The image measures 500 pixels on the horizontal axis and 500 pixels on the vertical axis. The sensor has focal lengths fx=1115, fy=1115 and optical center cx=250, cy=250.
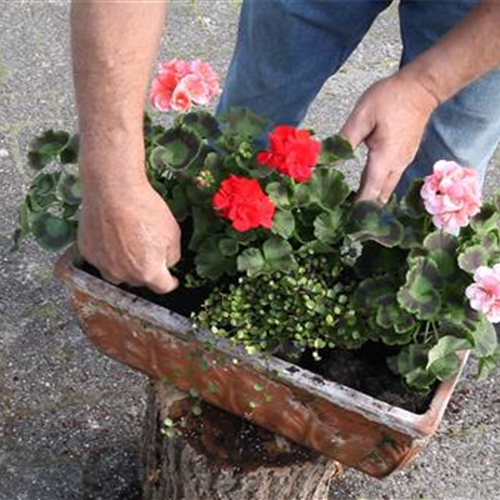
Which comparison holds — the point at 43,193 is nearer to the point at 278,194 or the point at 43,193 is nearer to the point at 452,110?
the point at 278,194

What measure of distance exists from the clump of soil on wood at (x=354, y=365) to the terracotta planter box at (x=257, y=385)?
52 mm

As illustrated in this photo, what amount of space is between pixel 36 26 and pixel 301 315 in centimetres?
214

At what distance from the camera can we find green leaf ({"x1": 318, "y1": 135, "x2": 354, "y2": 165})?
5.61 feet

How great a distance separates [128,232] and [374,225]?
1.32ft

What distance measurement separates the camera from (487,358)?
1.73 metres

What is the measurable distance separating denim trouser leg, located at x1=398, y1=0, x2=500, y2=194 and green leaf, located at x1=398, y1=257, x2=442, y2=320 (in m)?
0.54

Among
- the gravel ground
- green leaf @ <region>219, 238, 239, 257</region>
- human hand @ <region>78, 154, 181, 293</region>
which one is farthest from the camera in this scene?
the gravel ground

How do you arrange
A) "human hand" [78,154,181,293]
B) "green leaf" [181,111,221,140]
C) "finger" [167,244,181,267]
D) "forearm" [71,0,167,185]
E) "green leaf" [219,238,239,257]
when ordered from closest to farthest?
"forearm" [71,0,167,185], "human hand" [78,154,181,293], "finger" [167,244,181,267], "green leaf" [219,238,239,257], "green leaf" [181,111,221,140]

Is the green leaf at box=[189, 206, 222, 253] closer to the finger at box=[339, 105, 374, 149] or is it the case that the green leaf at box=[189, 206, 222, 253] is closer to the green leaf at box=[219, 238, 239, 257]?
the green leaf at box=[219, 238, 239, 257]

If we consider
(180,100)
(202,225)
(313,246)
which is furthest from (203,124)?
(313,246)

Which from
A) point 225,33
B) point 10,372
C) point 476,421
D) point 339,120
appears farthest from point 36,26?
point 476,421

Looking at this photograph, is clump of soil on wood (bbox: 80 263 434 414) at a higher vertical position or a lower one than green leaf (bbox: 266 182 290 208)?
lower

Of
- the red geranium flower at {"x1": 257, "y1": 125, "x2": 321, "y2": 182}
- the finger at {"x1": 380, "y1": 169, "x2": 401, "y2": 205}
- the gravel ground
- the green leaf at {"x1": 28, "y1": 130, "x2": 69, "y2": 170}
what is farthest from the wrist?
the gravel ground

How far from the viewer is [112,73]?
4.61ft
